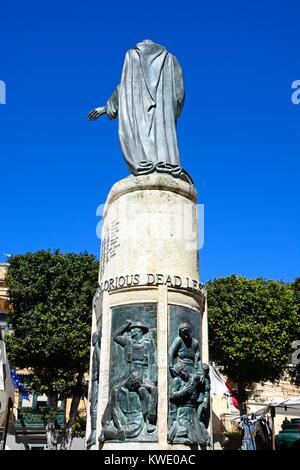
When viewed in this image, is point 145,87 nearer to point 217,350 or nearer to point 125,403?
point 125,403

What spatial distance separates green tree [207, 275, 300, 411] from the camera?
26.3 m

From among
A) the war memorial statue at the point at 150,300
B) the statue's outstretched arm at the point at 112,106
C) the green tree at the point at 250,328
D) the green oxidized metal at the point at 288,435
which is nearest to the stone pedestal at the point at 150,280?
the war memorial statue at the point at 150,300

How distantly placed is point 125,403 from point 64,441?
19456 mm

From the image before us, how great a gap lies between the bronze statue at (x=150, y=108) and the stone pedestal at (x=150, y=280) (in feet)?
1.71

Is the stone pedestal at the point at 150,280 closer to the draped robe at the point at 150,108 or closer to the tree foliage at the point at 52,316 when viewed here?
the draped robe at the point at 150,108

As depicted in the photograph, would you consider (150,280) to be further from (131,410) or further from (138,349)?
(131,410)

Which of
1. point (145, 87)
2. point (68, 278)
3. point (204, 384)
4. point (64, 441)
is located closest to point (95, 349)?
point (204, 384)

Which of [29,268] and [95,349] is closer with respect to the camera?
[95,349]

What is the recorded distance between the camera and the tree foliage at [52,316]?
24.2 meters

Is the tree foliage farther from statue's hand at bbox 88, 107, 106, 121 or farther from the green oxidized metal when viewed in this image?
statue's hand at bbox 88, 107, 106, 121

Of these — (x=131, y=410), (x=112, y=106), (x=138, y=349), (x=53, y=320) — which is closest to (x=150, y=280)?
(x=138, y=349)

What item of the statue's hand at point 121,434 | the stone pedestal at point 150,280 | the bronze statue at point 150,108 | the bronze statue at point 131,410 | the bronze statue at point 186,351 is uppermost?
the bronze statue at point 150,108

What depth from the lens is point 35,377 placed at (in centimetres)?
2486

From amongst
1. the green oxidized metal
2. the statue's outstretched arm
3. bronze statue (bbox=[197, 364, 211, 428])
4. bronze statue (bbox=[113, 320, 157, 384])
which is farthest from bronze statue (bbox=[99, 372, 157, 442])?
the green oxidized metal
